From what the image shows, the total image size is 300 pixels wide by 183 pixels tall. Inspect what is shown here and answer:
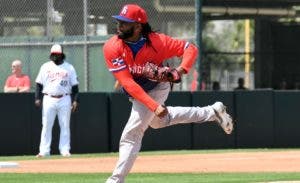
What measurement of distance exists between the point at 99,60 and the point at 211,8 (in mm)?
9649

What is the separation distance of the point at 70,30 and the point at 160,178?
7.99 metres

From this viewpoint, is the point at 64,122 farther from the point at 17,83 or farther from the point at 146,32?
the point at 146,32

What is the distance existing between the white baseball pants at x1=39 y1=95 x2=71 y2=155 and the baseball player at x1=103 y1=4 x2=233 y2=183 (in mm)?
6897

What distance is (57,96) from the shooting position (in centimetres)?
1596

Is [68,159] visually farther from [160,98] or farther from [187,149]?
[160,98]

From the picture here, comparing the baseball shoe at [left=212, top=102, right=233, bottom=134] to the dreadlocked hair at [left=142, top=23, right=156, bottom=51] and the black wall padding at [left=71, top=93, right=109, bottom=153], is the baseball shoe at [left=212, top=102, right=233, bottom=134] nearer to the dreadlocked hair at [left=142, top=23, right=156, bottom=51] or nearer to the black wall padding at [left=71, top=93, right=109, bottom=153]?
the dreadlocked hair at [left=142, top=23, right=156, bottom=51]

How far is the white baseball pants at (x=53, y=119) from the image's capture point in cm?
1596

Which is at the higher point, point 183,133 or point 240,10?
point 240,10

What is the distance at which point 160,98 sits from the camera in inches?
362

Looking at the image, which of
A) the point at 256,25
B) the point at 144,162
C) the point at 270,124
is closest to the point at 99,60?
the point at 270,124

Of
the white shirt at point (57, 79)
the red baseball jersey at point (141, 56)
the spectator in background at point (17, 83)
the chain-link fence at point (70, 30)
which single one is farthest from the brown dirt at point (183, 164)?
the red baseball jersey at point (141, 56)


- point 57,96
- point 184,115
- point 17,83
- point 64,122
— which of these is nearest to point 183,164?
point 64,122

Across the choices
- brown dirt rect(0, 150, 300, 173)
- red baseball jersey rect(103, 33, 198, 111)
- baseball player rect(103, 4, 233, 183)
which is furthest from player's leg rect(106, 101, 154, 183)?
brown dirt rect(0, 150, 300, 173)

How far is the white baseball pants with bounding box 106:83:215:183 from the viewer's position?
8.93m
